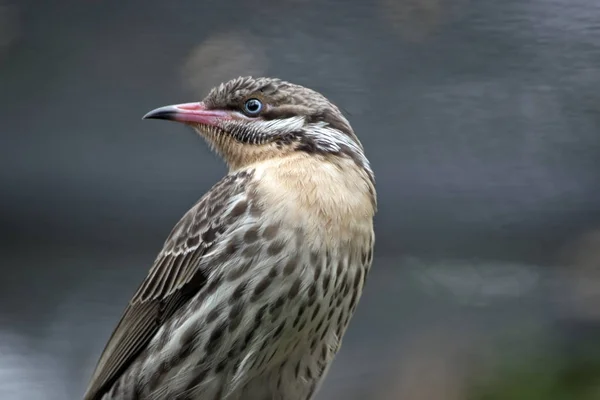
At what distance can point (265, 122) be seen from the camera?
9.30 ft

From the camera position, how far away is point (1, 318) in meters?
3.82

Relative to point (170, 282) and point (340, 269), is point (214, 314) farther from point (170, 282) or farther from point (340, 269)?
point (340, 269)

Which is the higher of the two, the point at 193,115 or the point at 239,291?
the point at 193,115

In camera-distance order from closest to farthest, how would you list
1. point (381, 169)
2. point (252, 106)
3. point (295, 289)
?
point (295, 289) → point (252, 106) → point (381, 169)

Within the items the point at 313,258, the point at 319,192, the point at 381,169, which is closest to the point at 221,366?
the point at 313,258

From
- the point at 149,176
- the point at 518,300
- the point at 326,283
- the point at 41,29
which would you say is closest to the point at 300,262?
the point at 326,283

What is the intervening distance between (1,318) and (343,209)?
1.87 m

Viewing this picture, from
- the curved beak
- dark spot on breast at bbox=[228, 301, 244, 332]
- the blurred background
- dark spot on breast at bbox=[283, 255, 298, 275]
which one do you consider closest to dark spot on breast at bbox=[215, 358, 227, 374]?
dark spot on breast at bbox=[228, 301, 244, 332]

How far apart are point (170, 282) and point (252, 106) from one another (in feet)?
1.99

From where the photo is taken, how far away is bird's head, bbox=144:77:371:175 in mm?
2811

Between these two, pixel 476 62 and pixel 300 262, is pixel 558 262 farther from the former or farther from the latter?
pixel 300 262

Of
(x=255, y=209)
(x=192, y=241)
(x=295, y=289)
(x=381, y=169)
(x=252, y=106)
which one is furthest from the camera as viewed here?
(x=381, y=169)

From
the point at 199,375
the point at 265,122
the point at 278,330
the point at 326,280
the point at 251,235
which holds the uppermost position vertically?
the point at 265,122

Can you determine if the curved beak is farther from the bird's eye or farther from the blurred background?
the blurred background
